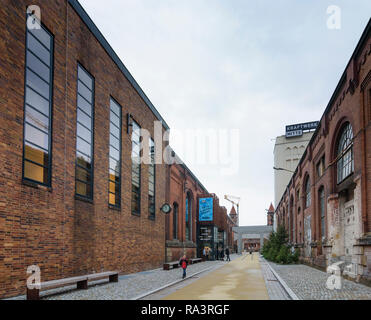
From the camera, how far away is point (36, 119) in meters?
12.3

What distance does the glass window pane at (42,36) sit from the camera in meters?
12.3

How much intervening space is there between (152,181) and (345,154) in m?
12.5

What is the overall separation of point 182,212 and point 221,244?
2049cm

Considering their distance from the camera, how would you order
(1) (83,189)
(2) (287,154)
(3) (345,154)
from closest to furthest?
(1) (83,189)
(3) (345,154)
(2) (287,154)

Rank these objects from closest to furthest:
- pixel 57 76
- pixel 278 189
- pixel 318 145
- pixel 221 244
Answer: pixel 57 76, pixel 318 145, pixel 221 244, pixel 278 189

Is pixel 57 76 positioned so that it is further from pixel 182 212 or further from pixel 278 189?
pixel 278 189

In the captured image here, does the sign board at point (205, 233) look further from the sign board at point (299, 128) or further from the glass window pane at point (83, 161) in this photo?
the sign board at point (299, 128)

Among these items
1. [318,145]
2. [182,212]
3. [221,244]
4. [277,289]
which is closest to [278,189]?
[221,244]

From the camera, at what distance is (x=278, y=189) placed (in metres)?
85.6

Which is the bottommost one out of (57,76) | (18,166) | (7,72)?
(18,166)

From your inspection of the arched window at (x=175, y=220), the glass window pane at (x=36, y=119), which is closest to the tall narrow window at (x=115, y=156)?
the glass window pane at (x=36, y=119)

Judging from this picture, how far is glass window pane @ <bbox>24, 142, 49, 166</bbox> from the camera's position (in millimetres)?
11734

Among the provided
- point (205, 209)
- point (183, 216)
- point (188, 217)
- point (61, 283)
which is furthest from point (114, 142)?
point (205, 209)

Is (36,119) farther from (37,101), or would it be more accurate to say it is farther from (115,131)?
(115,131)
